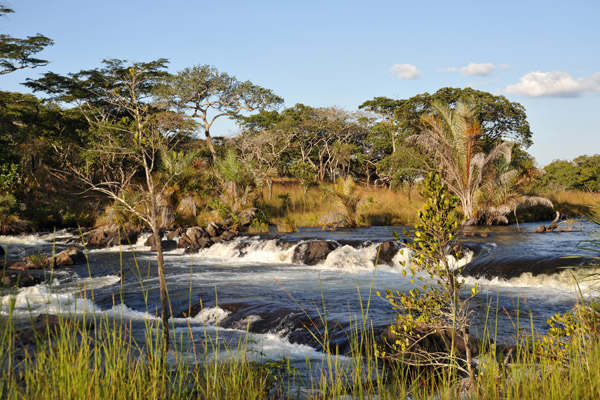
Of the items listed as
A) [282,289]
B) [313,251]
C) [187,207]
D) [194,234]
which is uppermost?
[187,207]

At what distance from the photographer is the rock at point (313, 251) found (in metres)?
15.7

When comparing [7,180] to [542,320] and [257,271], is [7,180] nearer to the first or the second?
[257,271]

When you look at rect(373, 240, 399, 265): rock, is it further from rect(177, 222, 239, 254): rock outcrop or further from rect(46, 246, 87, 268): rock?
rect(46, 246, 87, 268): rock

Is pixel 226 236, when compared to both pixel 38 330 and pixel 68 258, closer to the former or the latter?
pixel 68 258

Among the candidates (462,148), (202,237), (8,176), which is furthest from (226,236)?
(8,176)

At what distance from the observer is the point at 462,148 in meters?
23.0

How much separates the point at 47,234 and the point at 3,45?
12607 millimetres

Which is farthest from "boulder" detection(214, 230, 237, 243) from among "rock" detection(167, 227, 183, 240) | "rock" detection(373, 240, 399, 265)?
"rock" detection(373, 240, 399, 265)

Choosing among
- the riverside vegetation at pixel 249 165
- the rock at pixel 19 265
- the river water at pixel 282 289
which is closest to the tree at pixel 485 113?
the riverside vegetation at pixel 249 165

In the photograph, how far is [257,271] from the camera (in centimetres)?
1436

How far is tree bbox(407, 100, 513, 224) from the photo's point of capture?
898 inches

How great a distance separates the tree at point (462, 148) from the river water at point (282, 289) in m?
3.58

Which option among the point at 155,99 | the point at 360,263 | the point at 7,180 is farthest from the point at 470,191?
the point at 155,99

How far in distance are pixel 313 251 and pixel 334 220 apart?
25.0 feet
